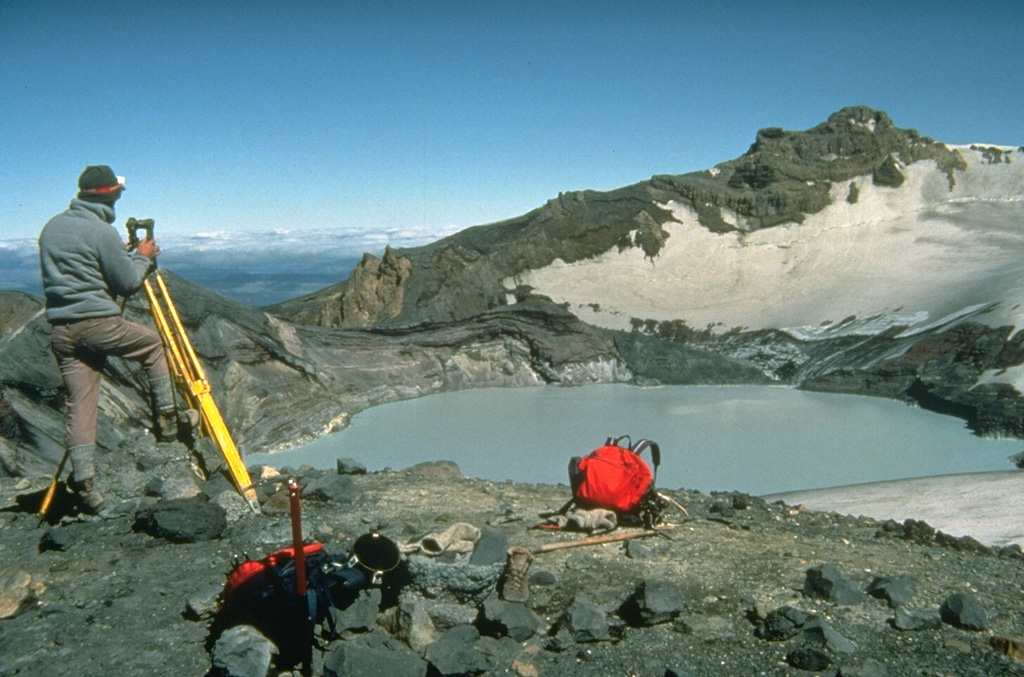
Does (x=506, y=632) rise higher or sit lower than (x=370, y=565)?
lower

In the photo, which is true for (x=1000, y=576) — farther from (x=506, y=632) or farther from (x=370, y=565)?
(x=370, y=565)

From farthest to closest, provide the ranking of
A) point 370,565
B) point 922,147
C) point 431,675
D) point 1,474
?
point 922,147 → point 1,474 → point 370,565 → point 431,675

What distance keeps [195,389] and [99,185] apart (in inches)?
59.0

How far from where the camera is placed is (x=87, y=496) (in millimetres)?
4980

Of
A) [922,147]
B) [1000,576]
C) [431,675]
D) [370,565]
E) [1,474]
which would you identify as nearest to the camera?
[431,675]

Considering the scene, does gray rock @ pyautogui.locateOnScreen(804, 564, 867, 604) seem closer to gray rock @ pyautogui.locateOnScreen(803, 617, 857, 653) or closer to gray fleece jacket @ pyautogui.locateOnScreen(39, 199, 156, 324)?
gray rock @ pyautogui.locateOnScreen(803, 617, 857, 653)

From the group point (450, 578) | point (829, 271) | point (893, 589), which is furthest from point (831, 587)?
point (829, 271)

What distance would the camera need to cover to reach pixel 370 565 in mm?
3900

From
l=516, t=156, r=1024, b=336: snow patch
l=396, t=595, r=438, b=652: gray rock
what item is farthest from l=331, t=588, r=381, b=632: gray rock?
l=516, t=156, r=1024, b=336: snow patch

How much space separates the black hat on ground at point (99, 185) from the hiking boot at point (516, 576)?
280 centimetres

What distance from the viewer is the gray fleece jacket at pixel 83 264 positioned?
4.56 meters

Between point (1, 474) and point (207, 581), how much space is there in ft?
9.41

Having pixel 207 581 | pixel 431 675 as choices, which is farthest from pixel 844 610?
pixel 207 581

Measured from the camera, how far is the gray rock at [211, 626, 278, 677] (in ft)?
10.7
